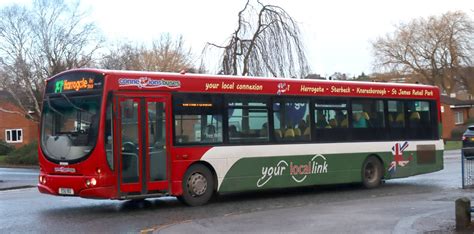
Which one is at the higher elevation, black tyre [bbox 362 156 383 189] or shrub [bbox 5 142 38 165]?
shrub [bbox 5 142 38 165]

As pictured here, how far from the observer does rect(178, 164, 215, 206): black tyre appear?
45.6 feet

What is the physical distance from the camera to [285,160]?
15.6 meters

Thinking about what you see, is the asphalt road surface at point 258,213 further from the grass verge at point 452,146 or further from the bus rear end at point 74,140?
the grass verge at point 452,146

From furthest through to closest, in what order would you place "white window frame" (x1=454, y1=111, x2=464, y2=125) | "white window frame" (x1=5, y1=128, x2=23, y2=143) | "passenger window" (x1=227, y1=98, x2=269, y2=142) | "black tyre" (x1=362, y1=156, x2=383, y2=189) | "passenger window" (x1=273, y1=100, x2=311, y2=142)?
"white window frame" (x1=454, y1=111, x2=464, y2=125) → "white window frame" (x1=5, y1=128, x2=23, y2=143) → "black tyre" (x1=362, y1=156, x2=383, y2=189) → "passenger window" (x1=273, y1=100, x2=311, y2=142) → "passenger window" (x1=227, y1=98, x2=269, y2=142)

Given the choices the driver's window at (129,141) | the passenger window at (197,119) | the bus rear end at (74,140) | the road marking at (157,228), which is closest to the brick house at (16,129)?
the bus rear end at (74,140)

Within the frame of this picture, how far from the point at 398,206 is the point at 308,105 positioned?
154 inches

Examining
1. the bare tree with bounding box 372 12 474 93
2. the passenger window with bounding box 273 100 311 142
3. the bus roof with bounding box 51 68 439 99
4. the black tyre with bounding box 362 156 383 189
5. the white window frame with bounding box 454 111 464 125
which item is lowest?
the black tyre with bounding box 362 156 383 189

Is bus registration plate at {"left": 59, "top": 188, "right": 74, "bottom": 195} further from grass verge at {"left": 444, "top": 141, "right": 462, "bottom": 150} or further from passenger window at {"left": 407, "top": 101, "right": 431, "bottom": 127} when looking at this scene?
grass verge at {"left": 444, "top": 141, "right": 462, "bottom": 150}

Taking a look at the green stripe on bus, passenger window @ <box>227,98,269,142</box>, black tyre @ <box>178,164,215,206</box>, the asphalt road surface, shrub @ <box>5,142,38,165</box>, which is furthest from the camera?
shrub @ <box>5,142,38,165</box>

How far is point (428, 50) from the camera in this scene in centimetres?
6675

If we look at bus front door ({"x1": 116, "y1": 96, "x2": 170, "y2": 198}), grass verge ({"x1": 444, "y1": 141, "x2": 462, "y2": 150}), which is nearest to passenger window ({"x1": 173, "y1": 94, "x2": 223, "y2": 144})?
bus front door ({"x1": 116, "y1": 96, "x2": 170, "y2": 198})

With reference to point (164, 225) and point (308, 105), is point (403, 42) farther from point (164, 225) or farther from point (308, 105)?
point (164, 225)

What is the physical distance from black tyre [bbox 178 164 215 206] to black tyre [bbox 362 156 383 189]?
208 inches

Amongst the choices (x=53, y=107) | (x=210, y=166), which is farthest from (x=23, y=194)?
(x=210, y=166)
